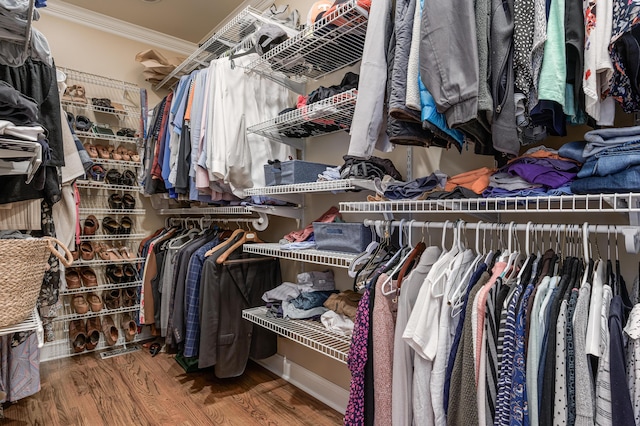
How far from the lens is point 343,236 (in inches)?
65.3

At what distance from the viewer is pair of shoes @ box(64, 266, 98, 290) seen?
9.18 ft

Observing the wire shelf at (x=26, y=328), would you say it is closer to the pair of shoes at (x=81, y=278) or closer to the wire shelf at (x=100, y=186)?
the pair of shoes at (x=81, y=278)

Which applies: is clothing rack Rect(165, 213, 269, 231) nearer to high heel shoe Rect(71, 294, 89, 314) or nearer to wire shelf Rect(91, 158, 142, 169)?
wire shelf Rect(91, 158, 142, 169)

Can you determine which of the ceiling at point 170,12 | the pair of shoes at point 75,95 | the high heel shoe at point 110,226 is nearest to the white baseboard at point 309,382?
the high heel shoe at point 110,226

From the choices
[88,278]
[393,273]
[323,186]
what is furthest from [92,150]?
[393,273]

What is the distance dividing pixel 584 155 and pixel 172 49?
11.8 ft

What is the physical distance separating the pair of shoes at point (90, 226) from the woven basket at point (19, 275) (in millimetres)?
1899

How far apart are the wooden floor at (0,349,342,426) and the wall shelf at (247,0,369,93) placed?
186 cm

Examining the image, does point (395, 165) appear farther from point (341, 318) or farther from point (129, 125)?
point (129, 125)

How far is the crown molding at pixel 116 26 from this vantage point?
2904mm

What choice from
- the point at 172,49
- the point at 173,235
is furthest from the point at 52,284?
the point at 172,49

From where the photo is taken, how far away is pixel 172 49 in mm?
3559

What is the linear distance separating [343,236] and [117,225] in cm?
232

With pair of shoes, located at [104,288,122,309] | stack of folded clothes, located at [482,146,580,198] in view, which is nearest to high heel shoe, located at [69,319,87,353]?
pair of shoes, located at [104,288,122,309]
